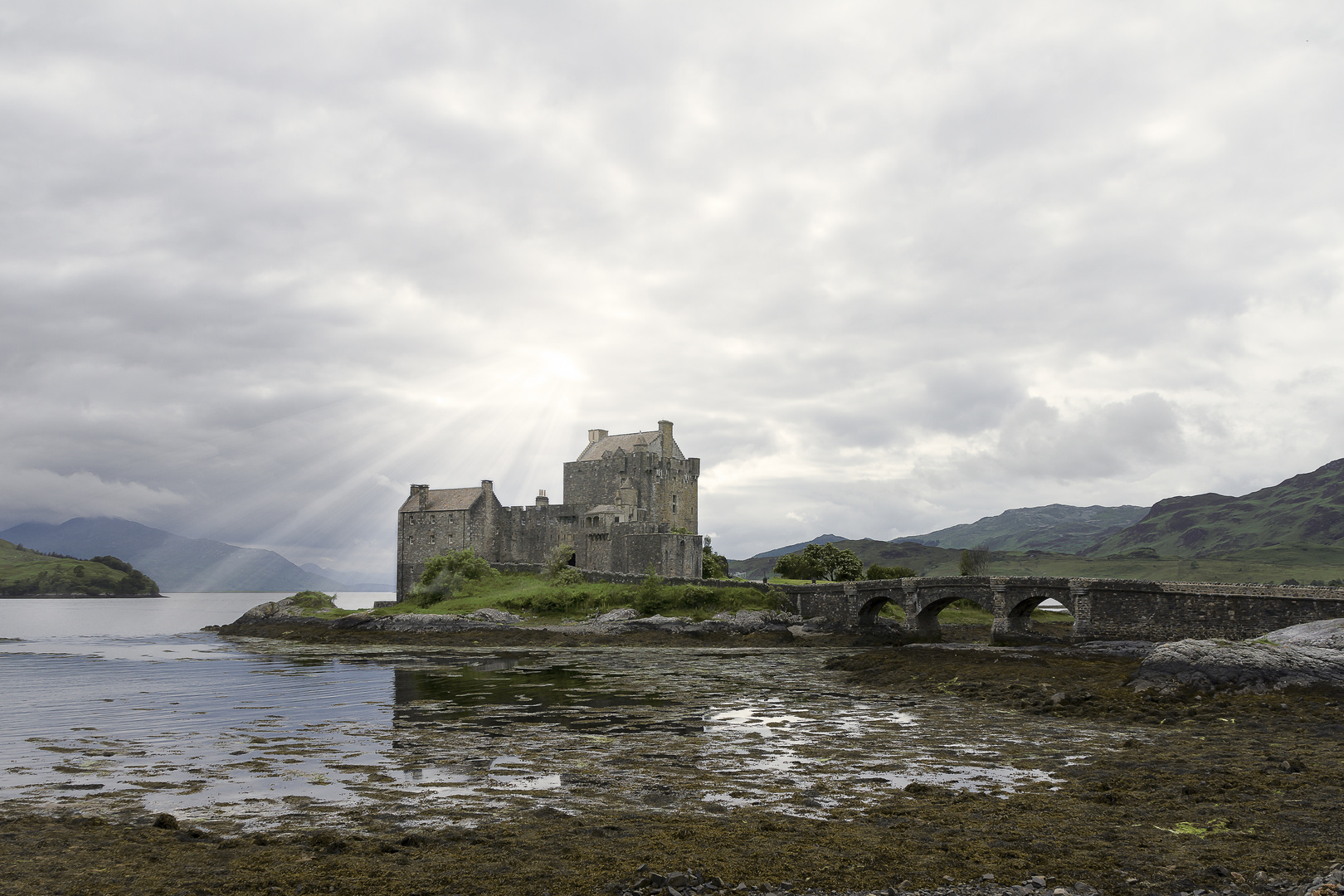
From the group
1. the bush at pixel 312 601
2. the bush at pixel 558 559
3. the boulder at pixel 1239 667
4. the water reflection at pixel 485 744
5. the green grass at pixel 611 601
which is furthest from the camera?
the bush at pixel 312 601

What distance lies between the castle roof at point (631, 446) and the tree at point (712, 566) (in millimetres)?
11735

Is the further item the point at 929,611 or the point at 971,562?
the point at 971,562

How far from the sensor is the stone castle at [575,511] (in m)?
87.9

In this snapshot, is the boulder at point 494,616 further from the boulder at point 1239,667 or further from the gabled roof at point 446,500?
the boulder at point 1239,667

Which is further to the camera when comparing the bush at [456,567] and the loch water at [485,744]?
the bush at [456,567]

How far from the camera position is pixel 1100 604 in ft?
170

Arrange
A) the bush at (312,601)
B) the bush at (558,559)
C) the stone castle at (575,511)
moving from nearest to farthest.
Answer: the bush at (558,559)
the stone castle at (575,511)
the bush at (312,601)

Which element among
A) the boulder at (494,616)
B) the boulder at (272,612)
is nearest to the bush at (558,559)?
the boulder at (494,616)

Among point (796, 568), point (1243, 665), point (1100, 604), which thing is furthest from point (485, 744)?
point (796, 568)

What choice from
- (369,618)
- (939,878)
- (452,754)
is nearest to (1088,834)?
(939,878)

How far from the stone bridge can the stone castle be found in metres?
21.9

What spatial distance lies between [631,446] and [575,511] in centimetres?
1030

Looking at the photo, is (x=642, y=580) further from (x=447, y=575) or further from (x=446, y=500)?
(x=446, y=500)

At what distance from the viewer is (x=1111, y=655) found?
42.4m
